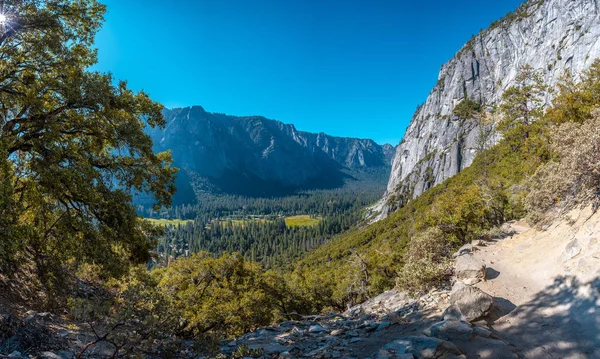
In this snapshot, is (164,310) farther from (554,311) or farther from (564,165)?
(564,165)

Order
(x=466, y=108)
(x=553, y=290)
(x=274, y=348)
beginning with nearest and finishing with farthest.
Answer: (x=553, y=290), (x=274, y=348), (x=466, y=108)

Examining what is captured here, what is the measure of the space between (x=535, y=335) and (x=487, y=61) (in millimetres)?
194504

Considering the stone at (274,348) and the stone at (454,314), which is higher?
the stone at (454,314)

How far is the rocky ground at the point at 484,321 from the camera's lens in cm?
672

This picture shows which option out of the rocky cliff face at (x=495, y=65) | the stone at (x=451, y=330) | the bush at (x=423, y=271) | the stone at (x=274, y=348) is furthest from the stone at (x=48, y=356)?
the rocky cliff face at (x=495, y=65)

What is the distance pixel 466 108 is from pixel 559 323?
565 feet

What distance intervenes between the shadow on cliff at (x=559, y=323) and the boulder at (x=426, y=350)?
181cm

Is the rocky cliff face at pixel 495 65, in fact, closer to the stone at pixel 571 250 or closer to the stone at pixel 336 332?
the stone at pixel 571 250

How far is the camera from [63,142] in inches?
330

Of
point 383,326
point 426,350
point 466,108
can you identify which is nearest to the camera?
point 426,350

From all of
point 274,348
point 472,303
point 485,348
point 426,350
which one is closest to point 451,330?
point 485,348

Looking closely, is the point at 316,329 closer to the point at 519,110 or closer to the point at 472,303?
the point at 472,303

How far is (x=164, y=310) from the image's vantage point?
6.11m

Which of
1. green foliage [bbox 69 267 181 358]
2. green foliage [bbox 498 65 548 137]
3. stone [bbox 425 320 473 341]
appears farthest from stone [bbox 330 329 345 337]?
green foliage [bbox 498 65 548 137]
